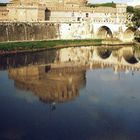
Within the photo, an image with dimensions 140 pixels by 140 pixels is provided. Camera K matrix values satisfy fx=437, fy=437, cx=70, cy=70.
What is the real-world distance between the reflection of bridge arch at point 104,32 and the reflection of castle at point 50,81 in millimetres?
18011

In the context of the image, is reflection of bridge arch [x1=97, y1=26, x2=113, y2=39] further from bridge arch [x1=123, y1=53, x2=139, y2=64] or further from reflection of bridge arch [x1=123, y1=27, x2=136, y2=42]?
bridge arch [x1=123, y1=53, x2=139, y2=64]

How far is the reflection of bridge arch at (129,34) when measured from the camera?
44.4m

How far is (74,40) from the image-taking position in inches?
1658

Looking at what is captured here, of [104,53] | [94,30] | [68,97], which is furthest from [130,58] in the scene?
[68,97]

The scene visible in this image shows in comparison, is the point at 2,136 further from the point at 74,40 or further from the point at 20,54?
the point at 74,40

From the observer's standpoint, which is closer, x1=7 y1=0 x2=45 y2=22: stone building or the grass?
the grass

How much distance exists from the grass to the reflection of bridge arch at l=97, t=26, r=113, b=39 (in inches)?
96.8

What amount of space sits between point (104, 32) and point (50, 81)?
24.0 m

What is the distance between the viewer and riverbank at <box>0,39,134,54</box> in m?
33.4

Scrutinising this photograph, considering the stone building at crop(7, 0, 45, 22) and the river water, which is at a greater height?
the stone building at crop(7, 0, 45, 22)

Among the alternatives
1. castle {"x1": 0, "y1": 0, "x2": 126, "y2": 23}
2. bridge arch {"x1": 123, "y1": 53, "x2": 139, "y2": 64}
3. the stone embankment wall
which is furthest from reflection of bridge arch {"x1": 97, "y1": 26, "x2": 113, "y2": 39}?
bridge arch {"x1": 123, "y1": 53, "x2": 139, "y2": 64}

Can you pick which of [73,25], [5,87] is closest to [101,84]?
[5,87]

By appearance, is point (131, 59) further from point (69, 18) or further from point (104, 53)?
point (69, 18)

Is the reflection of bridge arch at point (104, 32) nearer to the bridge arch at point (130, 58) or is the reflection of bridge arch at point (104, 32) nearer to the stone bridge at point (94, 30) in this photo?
the stone bridge at point (94, 30)
